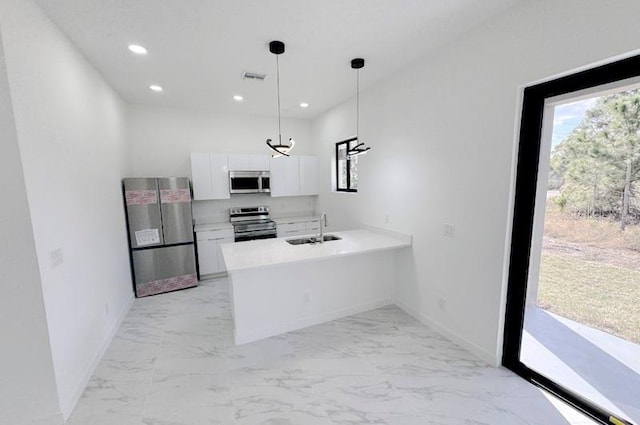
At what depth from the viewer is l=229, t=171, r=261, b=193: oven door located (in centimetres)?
469

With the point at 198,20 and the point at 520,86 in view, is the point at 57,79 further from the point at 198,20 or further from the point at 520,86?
the point at 520,86

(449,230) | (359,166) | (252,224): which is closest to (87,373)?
(252,224)

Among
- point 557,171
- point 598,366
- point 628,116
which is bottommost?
point 598,366

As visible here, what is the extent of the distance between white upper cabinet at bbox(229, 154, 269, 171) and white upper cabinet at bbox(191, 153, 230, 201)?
0.12 metres

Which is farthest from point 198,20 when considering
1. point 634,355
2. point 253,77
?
point 634,355

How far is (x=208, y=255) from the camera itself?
4.41 meters

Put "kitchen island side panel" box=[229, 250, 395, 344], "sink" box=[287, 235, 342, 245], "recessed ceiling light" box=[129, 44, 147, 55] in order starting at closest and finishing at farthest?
"recessed ceiling light" box=[129, 44, 147, 55] < "kitchen island side panel" box=[229, 250, 395, 344] < "sink" box=[287, 235, 342, 245]

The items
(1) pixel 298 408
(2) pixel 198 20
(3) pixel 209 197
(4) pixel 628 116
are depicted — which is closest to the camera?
(4) pixel 628 116

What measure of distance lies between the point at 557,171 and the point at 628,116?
470 millimetres

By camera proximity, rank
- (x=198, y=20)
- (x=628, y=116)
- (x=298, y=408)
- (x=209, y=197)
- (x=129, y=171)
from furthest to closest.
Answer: (x=209, y=197), (x=129, y=171), (x=198, y=20), (x=298, y=408), (x=628, y=116)

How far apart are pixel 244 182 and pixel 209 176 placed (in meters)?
0.59

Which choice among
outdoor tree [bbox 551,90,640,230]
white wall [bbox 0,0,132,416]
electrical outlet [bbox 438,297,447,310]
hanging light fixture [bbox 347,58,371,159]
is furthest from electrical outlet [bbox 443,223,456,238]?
white wall [bbox 0,0,132,416]

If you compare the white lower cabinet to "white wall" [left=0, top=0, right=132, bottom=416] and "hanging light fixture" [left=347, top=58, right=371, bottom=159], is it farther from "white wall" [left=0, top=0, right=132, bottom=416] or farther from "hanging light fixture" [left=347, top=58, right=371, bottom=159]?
"hanging light fixture" [left=347, top=58, right=371, bottom=159]

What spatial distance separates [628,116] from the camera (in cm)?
165
